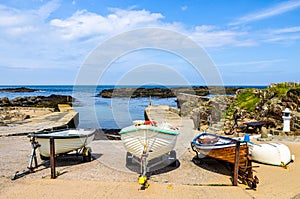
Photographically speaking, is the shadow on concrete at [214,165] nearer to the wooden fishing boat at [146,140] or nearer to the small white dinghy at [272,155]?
the small white dinghy at [272,155]

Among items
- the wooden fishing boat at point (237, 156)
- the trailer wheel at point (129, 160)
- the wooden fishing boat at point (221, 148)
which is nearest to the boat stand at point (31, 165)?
the trailer wheel at point (129, 160)

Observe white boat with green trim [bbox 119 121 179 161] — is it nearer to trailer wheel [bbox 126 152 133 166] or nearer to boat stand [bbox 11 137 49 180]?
trailer wheel [bbox 126 152 133 166]

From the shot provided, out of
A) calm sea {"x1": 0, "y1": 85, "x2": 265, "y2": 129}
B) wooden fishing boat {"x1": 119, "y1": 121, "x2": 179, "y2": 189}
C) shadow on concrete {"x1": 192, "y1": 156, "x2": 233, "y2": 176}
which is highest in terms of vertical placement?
wooden fishing boat {"x1": 119, "y1": 121, "x2": 179, "y2": 189}

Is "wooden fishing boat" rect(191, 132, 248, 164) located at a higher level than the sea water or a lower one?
higher

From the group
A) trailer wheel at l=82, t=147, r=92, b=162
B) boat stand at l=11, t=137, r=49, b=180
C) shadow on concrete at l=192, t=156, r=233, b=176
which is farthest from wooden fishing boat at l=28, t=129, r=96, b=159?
shadow on concrete at l=192, t=156, r=233, b=176

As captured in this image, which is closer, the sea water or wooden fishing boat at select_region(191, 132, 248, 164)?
wooden fishing boat at select_region(191, 132, 248, 164)

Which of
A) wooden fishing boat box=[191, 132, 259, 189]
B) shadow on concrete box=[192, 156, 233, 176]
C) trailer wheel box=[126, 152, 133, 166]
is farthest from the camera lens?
trailer wheel box=[126, 152, 133, 166]

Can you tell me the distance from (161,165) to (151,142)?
74.8 inches

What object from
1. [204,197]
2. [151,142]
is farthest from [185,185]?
[151,142]

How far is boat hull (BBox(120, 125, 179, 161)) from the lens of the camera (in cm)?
771

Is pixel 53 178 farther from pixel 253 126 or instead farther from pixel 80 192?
pixel 253 126

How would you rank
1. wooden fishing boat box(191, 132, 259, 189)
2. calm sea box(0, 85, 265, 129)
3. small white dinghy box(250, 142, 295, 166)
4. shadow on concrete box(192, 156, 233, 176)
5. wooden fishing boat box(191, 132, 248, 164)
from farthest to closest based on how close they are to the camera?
1. calm sea box(0, 85, 265, 129)
2. small white dinghy box(250, 142, 295, 166)
3. shadow on concrete box(192, 156, 233, 176)
4. wooden fishing boat box(191, 132, 248, 164)
5. wooden fishing boat box(191, 132, 259, 189)

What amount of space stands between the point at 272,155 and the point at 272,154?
0.03m

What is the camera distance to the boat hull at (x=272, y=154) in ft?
30.1
